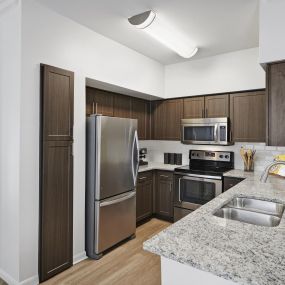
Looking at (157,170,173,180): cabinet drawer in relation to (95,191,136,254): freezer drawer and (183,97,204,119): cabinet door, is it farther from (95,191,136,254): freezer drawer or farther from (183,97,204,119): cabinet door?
(183,97,204,119): cabinet door

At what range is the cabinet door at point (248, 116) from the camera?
3.33 m

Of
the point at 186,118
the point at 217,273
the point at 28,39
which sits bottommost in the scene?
the point at 217,273

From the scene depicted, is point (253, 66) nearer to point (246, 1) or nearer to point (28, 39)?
point (246, 1)

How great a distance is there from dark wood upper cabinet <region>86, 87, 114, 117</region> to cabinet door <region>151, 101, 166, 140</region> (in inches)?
42.4

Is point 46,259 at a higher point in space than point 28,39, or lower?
lower

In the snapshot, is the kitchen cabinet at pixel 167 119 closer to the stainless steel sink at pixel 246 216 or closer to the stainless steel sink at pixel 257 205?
the stainless steel sink at pixel 257 205

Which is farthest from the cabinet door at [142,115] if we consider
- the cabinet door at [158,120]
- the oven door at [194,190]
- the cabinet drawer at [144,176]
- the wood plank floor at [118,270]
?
the wood plank floor at [118,270]

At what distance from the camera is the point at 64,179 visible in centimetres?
241

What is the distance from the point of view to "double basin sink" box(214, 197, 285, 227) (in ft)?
5.34

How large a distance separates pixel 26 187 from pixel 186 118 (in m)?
2.71

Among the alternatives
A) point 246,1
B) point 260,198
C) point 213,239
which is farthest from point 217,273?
point 246,1

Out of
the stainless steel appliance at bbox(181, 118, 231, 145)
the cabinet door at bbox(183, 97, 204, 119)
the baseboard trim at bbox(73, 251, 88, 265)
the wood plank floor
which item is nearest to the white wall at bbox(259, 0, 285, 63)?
the stainless steel appliance at bbox(181, 118, 231, 145)

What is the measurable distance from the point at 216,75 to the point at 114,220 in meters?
2.65

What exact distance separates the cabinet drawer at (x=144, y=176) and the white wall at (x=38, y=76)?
1122 mm
